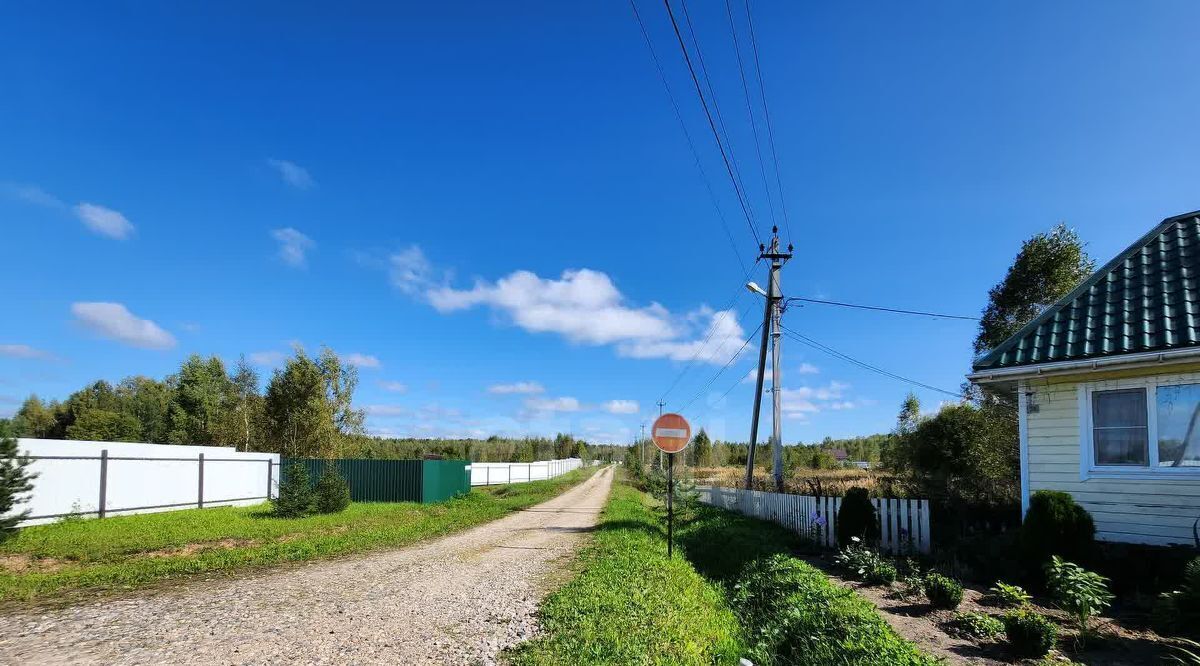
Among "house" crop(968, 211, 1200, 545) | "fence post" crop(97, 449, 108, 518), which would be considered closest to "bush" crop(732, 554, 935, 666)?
"house" crop(968, 211, 1200, 545)

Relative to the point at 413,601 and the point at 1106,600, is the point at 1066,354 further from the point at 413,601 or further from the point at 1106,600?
the point at 413,601

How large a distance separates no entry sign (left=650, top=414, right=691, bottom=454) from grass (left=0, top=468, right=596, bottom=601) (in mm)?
6613

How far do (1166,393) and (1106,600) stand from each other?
3340mm

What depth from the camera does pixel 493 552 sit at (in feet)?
38.8

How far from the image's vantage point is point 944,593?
6.96m

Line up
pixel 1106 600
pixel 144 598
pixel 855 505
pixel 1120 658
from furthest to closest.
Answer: pixel 855 505, pixel 144 598, pixel 1106 600, pixel 1120 658

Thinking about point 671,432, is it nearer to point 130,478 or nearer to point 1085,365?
point 1085,365

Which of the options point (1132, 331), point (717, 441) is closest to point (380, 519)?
point (1132, 331)

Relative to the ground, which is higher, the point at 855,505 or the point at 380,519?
the point at 855,505

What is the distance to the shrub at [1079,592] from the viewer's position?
606cm

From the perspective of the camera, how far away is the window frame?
8008 millimetres

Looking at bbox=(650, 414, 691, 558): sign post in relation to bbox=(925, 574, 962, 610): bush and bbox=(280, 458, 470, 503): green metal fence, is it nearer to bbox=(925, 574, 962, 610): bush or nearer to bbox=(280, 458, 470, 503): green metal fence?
bbox=(925, 574, 962, 610): bush

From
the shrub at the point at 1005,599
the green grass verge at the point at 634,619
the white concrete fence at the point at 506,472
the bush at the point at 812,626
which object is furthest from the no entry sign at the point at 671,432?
the white concrete fence at the point at 506,472

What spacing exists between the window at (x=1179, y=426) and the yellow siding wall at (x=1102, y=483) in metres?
0.21
